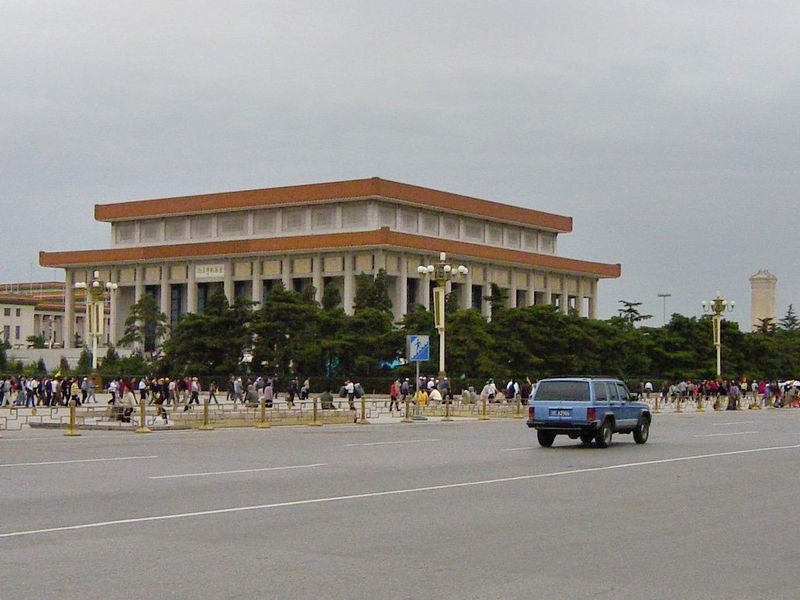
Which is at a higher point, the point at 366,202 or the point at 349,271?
the point at 366,202

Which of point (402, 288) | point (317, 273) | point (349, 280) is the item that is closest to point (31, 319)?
point (317, 273)

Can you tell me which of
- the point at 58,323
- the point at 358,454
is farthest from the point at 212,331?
the point at 58,323

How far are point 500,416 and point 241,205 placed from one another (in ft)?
246

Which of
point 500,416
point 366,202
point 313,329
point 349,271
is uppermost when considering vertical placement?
point 366,202

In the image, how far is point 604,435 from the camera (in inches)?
1041

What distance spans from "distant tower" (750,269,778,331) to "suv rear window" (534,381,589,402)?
173 m

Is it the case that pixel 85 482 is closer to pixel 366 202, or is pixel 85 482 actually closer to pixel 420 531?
pixel 420 531

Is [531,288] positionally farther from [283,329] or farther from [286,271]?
[283,329]

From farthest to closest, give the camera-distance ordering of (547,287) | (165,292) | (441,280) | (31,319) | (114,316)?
(31,319), (547,287), (114,316), (165,292), (441,280)

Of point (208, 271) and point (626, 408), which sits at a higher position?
point (208, 271)

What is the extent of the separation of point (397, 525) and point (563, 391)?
48.0 feet

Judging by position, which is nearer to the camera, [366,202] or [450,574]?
[450,574]

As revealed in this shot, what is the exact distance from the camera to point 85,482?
17234mm

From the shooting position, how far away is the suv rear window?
86.4ft
